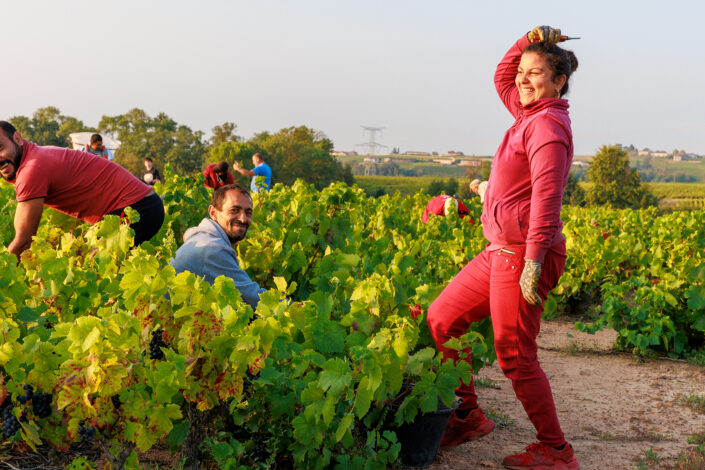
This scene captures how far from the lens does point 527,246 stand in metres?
3.02

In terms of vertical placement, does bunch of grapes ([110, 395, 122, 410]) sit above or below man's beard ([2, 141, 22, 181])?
below

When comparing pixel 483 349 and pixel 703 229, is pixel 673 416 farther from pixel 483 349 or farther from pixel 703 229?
pixel 703 229

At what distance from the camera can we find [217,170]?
9203 millimetres

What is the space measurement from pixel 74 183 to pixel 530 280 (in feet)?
8.89

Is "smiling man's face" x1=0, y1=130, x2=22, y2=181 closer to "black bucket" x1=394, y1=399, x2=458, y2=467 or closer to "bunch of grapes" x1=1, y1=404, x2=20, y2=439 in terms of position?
"bunch of grapes" x1=1, y1=404, x2=20, y2=439

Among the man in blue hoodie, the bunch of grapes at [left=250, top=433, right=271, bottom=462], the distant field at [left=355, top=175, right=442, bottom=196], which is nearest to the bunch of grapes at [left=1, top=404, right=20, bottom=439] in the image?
the bunch of grapes at [left=250, top=433, right=271, bottom=462]

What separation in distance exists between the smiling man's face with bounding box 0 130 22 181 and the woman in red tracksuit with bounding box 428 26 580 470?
241cm

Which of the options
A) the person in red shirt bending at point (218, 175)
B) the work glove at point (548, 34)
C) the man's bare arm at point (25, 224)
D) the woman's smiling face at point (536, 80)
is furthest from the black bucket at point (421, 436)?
the person in red shirt bending at point (218, 175)

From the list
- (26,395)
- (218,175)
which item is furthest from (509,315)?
(218,175)

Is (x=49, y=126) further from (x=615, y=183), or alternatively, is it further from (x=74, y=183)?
(x=74, y=183)

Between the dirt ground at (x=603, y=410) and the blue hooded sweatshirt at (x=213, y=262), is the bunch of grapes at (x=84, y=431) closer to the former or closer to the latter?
the blue hooded sweatshirt at (x=213, y=262)

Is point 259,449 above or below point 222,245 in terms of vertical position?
below

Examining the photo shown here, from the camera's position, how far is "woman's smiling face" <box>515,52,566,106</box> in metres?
3.11

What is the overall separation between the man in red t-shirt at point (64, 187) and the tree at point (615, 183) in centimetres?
6839
